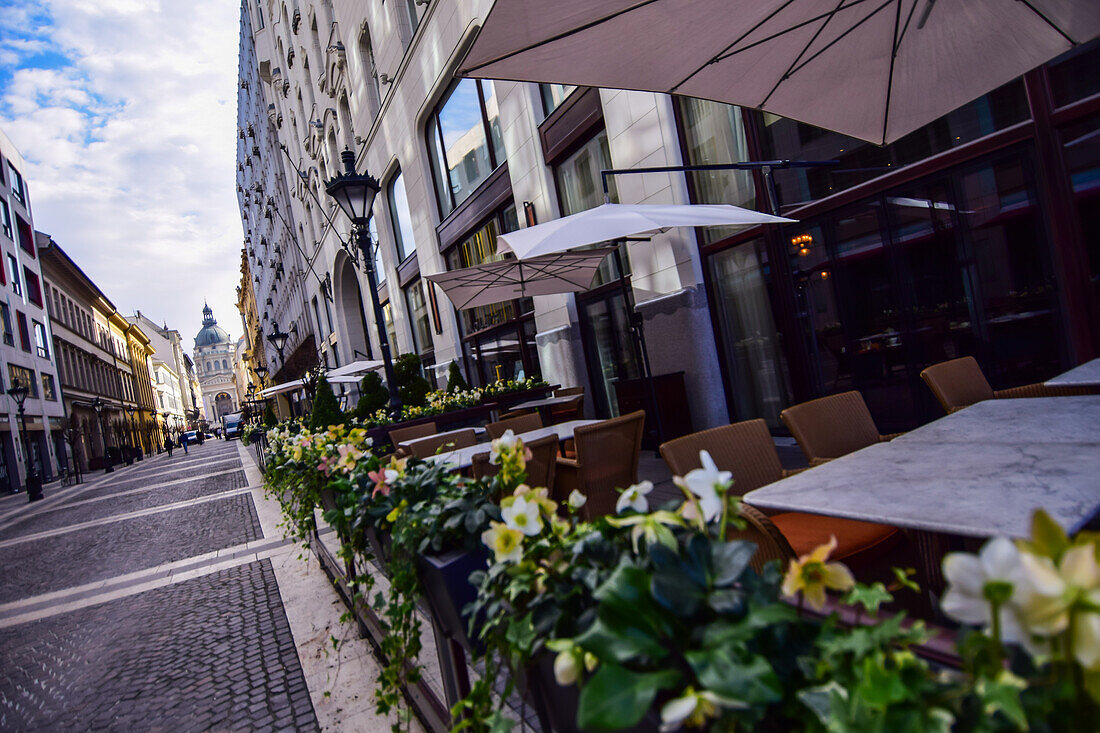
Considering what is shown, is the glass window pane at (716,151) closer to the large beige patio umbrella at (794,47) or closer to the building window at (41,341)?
the large beige patio umbrella at (794,47)

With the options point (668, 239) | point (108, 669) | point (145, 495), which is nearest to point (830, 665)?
point (108, 669)

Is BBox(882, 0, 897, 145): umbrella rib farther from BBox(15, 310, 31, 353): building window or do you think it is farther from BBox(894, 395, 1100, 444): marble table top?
BBox(15, 310, 31, 353): building window

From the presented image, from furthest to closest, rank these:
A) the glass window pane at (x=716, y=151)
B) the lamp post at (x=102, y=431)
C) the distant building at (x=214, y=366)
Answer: the distant building at (x=214, y=366), the lamp post at (x=102, y=431), the glass window pane at (x=716, y=151)

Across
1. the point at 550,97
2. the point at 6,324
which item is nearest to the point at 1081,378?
the point at 550,97

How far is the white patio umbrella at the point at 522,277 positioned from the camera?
7965 mm

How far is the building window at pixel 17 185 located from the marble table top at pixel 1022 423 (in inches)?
1567

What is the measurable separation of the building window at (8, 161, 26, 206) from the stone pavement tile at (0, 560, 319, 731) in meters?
35.4

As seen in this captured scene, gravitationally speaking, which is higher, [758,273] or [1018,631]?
[758,273]

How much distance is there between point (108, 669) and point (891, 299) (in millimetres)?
6757

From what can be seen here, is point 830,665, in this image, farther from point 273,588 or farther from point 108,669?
point 273,588

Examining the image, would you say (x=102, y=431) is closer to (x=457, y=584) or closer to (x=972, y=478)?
(x=457, y=584)

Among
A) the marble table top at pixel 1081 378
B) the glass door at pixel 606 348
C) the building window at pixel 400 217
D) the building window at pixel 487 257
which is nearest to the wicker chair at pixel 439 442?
the glass door at pixel 606 348

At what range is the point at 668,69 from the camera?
123 inches


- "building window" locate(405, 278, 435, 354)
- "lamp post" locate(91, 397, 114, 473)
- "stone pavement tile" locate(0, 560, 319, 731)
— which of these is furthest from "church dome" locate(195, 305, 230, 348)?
"stone pavement tile" locate(0, 560, 319, 731)
